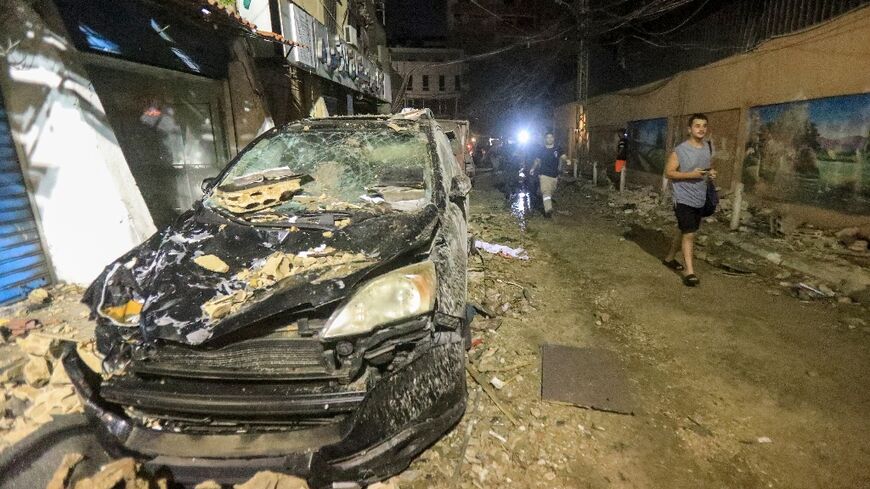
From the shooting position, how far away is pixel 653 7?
1137 cm

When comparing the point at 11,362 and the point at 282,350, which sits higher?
the point at 282,350

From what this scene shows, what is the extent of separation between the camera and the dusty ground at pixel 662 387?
2094 millimetres

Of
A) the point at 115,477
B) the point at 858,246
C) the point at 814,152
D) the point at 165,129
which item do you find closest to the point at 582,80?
the point at 814,152

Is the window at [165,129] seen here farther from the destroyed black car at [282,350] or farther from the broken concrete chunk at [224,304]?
the broken concrete chunk at [224,304]

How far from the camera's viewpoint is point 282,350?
1.79 m

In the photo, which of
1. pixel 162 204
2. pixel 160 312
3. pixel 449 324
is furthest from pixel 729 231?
pixel 162 204

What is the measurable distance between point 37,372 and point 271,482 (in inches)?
79.1

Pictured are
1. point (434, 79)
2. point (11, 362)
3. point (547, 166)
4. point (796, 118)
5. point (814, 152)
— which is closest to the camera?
point (11, 362)

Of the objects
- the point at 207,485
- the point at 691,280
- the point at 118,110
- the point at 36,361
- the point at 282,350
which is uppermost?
the point at 118,110

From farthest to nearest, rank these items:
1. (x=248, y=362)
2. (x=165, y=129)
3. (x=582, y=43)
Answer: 1. (x=582, y=43)
2. (x=165, y=129)
3. (x=248, y=362)

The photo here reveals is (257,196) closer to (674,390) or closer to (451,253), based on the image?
(451,253)

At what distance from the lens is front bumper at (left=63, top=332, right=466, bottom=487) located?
1.60 m

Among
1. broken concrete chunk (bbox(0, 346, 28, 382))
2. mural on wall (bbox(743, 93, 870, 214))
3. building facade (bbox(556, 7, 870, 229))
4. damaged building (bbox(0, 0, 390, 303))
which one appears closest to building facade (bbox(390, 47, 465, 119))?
building facade (bbox(556, 7, 870, 229))

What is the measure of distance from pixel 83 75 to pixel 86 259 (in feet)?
6.41
